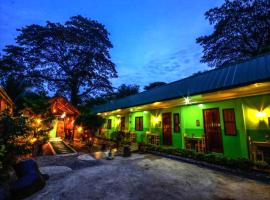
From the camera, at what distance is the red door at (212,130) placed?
28.5ft

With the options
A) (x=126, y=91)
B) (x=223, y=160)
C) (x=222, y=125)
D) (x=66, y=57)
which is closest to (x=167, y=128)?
(x=222, y=125)

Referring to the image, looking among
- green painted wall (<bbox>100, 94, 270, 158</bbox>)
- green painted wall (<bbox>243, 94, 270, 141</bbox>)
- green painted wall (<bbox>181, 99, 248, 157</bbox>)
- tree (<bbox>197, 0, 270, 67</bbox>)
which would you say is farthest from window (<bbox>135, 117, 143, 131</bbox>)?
tree (<bbox>197, 0, 270, 67</bbox>)

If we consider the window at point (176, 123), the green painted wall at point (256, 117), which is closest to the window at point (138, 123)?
the window at point (176, 123)

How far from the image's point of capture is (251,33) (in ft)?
62.7

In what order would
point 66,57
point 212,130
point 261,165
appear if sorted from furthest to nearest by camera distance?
point 66,57
point 212,130
point 261,165

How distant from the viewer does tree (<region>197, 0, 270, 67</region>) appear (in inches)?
714

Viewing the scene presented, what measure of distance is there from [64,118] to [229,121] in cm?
1532

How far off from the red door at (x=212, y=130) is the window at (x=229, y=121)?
0.38m

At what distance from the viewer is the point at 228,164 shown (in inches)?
237

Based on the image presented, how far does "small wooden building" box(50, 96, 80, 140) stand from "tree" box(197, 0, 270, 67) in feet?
62.9

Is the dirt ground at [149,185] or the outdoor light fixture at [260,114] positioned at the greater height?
the outdoor light fixture at [260,114]

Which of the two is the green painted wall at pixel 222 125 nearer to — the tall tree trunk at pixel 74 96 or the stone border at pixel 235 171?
the stone border at pixel 235 171

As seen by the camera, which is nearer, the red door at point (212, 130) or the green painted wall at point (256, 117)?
the green painted wall at point (256, 117)

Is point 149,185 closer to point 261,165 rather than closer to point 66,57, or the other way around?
point 261,165
